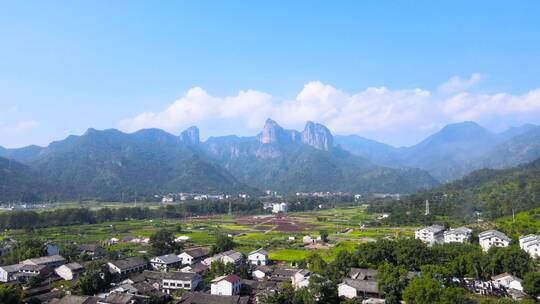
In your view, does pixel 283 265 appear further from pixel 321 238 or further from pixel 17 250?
pixel 17 250

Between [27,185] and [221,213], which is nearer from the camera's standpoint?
[221,213]

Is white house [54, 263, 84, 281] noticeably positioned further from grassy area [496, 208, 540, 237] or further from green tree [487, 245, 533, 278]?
grassy area [496, 208, 540, 237]

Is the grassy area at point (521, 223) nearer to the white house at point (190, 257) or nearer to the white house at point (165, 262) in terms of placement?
the white house at point (190, 257)

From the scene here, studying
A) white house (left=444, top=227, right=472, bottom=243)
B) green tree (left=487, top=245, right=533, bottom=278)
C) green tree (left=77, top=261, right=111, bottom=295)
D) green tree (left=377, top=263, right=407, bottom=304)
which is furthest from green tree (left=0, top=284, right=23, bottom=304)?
white house (left=444, top=227, right=472, bottom=243)

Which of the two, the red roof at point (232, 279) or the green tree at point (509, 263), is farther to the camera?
the green tree at point (509, 263)

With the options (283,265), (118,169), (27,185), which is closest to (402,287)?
(283,265)

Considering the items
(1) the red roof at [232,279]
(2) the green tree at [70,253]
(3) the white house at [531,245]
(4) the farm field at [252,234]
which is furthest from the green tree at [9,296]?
(3) the white house at [531,245]
